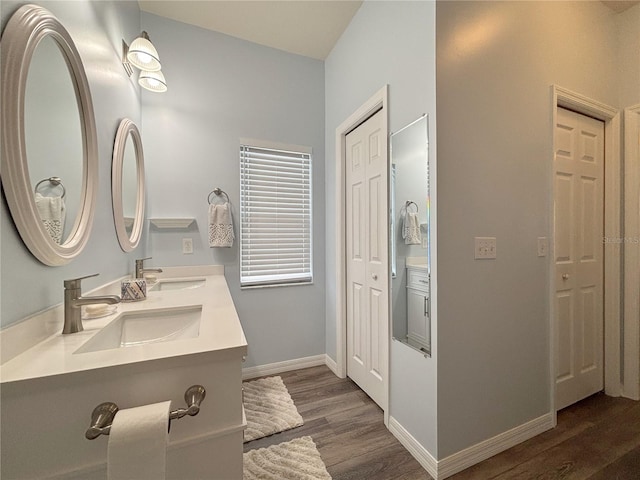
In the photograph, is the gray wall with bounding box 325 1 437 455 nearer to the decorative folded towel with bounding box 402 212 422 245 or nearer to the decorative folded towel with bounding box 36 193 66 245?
the decorative folded towel with bounding box 402 212 422 245

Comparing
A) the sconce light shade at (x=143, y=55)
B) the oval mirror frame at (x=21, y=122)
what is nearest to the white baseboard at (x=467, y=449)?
the oval mirror frame at (x=21, y=122)

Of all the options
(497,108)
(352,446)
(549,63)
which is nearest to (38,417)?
(352,446)

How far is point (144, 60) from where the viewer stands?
151cm

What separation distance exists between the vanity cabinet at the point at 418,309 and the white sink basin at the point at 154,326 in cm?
112

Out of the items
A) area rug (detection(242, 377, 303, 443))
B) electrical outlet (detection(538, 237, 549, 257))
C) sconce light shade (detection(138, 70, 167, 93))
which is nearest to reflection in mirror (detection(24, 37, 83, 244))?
sconce light shade (detection(138, 70, 167, 93))

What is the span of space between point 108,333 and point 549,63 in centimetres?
277

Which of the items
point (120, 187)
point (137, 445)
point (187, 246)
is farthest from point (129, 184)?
point (137, 445)

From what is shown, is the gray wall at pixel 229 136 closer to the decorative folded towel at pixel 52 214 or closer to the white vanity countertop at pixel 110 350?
the white vanity countertop at pixel 110 350

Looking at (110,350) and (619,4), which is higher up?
(619,4)

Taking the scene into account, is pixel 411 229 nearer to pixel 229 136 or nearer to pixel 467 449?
pixel 467 449

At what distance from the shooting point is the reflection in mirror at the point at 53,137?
2.55ft

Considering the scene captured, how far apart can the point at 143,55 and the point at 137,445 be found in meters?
1.94

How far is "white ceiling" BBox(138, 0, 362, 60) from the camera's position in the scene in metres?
1.89

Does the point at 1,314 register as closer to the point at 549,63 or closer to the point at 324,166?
the point at 324,166
